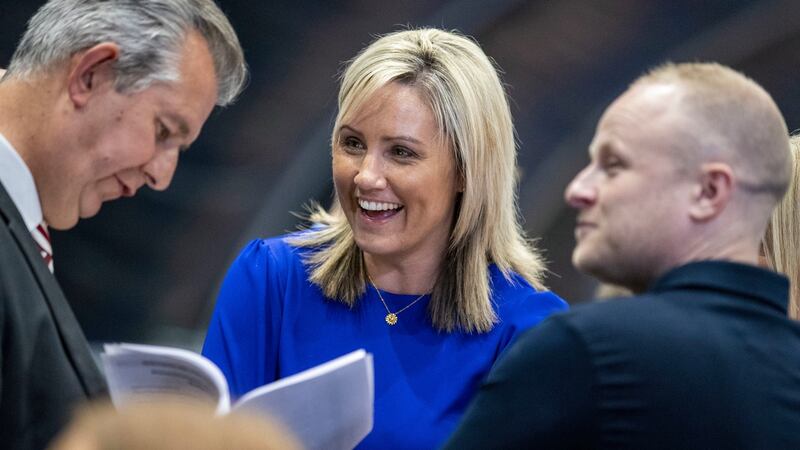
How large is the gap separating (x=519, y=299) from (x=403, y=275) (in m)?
0.30

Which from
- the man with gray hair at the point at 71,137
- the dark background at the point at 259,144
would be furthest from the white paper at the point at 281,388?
the dark background at the point at 259,144

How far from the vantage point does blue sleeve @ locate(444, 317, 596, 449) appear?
169cm

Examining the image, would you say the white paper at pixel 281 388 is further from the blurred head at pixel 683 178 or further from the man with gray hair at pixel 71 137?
the blurred head at pixel 683 178

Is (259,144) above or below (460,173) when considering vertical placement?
below

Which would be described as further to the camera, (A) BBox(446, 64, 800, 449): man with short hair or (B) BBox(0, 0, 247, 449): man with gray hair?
(B) BBox(0, 0, 247, 449): man with gray hair

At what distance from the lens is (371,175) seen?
2787 millimetres

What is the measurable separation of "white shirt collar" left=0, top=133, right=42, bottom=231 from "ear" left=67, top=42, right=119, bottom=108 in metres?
0.15

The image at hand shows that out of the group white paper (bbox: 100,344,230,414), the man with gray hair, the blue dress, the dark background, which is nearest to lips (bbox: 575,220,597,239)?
white paper (bbox: 100,344,230,414)

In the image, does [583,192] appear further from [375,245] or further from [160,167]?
[375,245]

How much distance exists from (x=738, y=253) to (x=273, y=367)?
1.32 metres

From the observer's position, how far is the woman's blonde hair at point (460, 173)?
2844 mm

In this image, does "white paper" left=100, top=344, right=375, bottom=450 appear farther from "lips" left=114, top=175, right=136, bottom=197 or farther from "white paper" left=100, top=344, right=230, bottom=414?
"lips" left=114, top=175, right=136, bottom=197

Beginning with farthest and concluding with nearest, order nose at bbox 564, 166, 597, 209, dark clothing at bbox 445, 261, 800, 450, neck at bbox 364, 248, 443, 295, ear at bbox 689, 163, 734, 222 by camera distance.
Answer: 1. neck at bbox 364, 248, 443, 295
2. nose at bbox 564, 166, 597, 209
3. ear at bbox 689, 163, 734, 222
4. dark clothing at bbox 445, 261, 800, 450

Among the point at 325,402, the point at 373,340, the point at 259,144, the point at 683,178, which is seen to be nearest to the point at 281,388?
the point at 325,402
